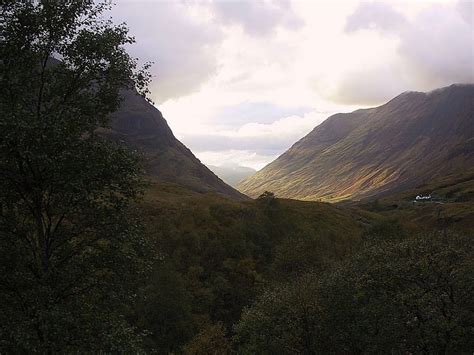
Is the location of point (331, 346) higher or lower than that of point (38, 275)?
lower

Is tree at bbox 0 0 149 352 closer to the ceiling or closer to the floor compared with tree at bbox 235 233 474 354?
closer to the ceiling

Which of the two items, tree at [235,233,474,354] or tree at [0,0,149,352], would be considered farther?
tree at [235,233,474,354]

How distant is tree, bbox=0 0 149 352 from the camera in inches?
579

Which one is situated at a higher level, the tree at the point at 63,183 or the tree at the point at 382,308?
the tree at the point at 63,183

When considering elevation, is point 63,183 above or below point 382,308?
above

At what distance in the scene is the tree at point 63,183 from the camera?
579 inches

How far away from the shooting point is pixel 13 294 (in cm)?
1612

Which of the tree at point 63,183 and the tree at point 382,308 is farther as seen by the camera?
the tree at point 382,308

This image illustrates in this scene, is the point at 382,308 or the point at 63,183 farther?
the point at 382,308

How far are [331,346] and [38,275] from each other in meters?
31.2

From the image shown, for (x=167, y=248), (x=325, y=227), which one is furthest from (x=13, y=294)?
(x=325, y=227)

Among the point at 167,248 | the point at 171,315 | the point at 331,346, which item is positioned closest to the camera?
the point at 331,346

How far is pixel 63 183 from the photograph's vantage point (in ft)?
52.1

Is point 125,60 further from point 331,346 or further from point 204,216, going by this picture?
point 204,216
